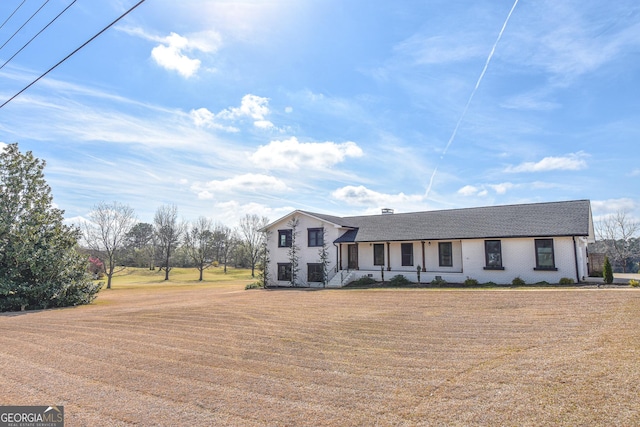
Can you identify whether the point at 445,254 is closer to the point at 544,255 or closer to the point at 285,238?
the point at 544,255

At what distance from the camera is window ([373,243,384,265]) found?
28.8m

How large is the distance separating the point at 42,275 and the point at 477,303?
2305cm

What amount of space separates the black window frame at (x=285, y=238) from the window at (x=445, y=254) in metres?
12.2

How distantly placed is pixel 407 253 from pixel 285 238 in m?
10.5

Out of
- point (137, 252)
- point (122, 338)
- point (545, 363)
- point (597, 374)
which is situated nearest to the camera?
point (597, 374)

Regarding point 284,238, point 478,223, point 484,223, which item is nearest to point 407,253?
point 478,223

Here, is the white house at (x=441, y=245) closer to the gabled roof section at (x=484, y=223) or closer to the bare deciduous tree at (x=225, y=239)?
the gabled roof section at (x=484, y=223)

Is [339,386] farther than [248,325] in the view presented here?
No

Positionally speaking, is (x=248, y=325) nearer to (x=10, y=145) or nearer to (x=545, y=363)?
(x=545, y=363)

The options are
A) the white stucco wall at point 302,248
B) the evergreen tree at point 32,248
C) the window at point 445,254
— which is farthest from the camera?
the white stucco wall at point 302,248

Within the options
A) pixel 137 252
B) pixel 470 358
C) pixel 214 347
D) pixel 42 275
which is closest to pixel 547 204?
pixel 470 358

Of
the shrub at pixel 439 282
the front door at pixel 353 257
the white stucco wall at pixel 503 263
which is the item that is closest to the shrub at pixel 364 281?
the white stucco wall at pixel 503 263

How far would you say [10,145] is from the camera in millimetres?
22016
